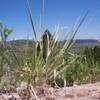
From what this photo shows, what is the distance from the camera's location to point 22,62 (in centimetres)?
491

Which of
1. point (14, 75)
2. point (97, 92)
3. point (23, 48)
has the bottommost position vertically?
point (97, 92)

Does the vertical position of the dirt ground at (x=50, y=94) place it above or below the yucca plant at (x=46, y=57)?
below

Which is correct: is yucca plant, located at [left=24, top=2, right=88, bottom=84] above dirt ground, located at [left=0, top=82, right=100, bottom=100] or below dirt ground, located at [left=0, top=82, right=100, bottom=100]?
above

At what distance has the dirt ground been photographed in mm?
4719

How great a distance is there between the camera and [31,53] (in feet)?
16.2

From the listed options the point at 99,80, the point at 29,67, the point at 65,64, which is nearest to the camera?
the point at 29,67

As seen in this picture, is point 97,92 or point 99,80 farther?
point 99,80

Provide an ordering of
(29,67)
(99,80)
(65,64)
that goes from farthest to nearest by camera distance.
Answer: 1. (99,80)
2. (65,64)
3. (29,67)

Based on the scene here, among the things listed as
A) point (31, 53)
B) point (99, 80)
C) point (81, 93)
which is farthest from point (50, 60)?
point (99, 80)

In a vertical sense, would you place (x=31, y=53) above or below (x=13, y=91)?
above

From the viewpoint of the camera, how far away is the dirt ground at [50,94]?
4719 mm

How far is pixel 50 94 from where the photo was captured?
4.99 m

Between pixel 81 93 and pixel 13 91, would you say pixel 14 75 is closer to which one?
pixel 13 91

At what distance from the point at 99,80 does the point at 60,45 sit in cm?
186
